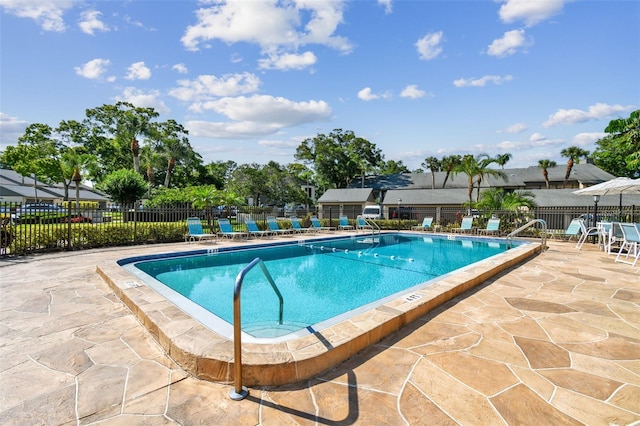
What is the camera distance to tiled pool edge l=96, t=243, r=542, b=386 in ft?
8.01

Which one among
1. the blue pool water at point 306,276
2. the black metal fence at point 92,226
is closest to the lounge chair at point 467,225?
Answer: the black metal fence at point 92,226

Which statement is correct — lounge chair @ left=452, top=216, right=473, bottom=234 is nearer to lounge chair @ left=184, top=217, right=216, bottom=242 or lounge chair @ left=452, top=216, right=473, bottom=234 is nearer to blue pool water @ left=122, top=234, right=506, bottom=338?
Answer: blue pool water @ left=122, top=234, right=506, bottom=338

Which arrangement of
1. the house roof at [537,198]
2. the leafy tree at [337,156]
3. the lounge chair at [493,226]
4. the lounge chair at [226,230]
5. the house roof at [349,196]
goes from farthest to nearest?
the leafy tree at [337,156] < the house roof at [349,196] < the house roof at [537,198] < the lounge chair at [493,226] < the lounge chair at [226,230]

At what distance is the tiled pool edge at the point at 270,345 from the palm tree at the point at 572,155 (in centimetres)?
3789

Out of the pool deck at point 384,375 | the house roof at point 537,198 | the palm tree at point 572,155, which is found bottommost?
the pool deck at point 384,375

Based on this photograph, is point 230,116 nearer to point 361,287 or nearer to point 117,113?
point 361,287

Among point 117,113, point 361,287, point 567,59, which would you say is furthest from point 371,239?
point 117,113

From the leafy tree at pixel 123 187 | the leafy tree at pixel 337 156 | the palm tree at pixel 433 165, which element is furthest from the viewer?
the leafy tree at pixel 337 156

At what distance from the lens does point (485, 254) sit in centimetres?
1107

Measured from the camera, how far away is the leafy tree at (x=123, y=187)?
20469 mm

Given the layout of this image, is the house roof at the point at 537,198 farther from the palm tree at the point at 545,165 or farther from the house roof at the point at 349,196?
the palm tree at the point at 545,165

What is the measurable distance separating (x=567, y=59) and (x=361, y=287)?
1073cm

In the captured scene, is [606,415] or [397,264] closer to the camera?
[606,415]

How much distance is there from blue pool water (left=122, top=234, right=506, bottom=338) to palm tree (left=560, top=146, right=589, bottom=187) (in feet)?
89.6
